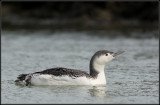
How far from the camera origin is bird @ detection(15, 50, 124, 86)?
41.5ft

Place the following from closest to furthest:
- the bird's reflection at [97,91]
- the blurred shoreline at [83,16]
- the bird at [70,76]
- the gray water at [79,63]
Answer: the gray water at [79,63], the bird's reflection at [97,91], the bird at [70,76], the blurred shoreline at [83,16]

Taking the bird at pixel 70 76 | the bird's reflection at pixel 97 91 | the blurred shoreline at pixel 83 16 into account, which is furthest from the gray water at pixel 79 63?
the blurred shoreline at pixel 83 16

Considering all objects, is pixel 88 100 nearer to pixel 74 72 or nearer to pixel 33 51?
pixel 74 72

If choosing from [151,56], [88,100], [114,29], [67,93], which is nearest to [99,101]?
[88,100]

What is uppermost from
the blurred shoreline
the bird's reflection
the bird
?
the blurred shoreline

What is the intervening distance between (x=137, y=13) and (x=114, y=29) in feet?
12.7

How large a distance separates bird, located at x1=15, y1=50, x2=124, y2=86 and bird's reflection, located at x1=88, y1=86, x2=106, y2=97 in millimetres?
257

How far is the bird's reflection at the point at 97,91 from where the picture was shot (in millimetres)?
11627

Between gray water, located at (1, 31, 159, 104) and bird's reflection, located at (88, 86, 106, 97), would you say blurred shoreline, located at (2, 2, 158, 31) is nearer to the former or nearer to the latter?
gray water, located at (1, 31, 159, 104)

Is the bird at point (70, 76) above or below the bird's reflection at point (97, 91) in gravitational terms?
above

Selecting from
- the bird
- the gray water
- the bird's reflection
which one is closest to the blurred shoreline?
the gray water

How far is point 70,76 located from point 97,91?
85cm

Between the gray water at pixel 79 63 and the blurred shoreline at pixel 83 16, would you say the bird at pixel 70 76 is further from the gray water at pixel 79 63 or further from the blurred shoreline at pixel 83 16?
the blurred shoreline at pixel 83 16

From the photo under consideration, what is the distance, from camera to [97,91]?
39.9 feet
